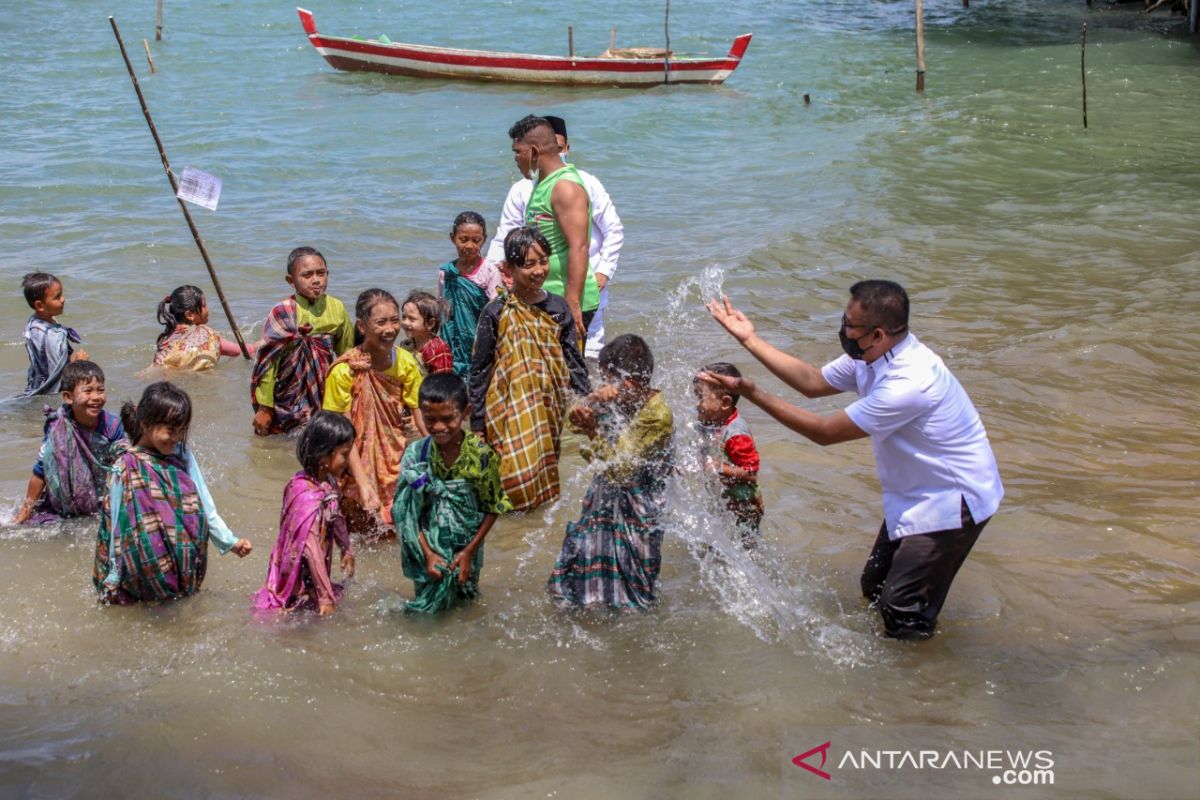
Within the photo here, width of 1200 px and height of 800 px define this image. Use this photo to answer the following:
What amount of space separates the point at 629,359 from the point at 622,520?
2.11 feet

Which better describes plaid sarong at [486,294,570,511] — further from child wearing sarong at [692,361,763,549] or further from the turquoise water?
child wearing sarong at [692,361,763,549]

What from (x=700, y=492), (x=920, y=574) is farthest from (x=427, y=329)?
(x=920, y=574)

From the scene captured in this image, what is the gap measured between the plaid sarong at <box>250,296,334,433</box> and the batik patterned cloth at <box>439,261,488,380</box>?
2.24 feet

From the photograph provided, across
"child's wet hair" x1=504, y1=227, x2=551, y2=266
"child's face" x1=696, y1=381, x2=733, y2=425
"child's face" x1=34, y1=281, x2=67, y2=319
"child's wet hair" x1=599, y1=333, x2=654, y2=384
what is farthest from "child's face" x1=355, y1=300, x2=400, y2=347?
"child's face" x1=34, y1=281, x2=67, y2=319

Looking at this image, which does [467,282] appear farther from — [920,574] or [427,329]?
[920,574]

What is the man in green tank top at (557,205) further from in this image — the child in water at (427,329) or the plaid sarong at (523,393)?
the child in water at (427,329)

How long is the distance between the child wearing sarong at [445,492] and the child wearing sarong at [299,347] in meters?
2.06

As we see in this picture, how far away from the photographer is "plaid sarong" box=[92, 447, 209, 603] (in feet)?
14.8

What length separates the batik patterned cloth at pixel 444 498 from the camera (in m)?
4.36

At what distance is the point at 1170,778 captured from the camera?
3.67 meters

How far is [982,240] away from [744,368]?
14.2ft

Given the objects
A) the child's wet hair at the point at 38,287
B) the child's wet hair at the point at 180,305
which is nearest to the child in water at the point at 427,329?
the child's wet hair at the point at 180,305

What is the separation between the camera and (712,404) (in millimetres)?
4824

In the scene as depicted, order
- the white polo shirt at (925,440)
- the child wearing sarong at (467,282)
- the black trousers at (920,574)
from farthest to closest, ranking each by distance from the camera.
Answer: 1. the child wearing sarong at (467,282)
2. the black trousers at (920,574)
3. the white polo shirt at (925,440)
